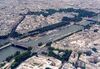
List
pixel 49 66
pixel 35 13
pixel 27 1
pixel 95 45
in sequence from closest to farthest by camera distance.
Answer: pixel 49 66 → pixel 95 45 → pixel 35 13 → pixel 27 1

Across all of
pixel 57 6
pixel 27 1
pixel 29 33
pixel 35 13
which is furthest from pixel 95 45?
pixel 27 1

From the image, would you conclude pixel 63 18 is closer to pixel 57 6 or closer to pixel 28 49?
pixel 57 6

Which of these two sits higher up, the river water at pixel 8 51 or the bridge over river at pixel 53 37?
the river water at pixel 8 51

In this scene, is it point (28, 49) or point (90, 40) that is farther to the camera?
point (90, 40)

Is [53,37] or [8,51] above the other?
[8,51]

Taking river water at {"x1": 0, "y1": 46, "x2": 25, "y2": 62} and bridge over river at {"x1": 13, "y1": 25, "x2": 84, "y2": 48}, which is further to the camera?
bridge over river at {"x1": 13, "y1": 25, "x2": 84, "y2": 48}

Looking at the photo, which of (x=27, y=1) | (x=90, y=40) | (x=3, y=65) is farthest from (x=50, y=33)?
(x=27, y=1)

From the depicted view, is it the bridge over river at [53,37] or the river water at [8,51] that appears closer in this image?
the river water at [8,51]

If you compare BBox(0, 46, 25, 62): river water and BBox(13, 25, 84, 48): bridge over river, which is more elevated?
BBox(0, 46, 25, 62): river water

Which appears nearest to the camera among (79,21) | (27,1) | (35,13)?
(79,21)

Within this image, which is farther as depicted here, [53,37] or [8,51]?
[53,37]
